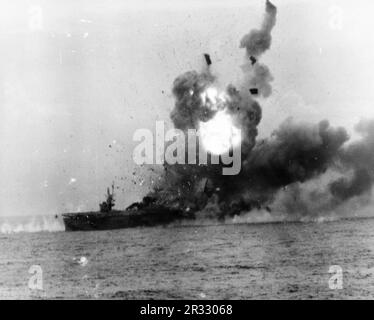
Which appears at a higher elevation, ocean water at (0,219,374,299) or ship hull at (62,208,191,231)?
ship hull at (62,208,191,231)

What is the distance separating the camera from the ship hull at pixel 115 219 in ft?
360

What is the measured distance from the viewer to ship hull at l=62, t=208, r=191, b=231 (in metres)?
110

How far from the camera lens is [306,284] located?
116ft

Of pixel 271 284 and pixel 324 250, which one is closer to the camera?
pixel 271 284

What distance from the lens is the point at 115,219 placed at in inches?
4377

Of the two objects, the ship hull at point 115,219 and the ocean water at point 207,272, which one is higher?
the ship hull at point 115,219

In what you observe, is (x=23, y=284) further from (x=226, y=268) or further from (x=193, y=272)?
(x=226, y=268)

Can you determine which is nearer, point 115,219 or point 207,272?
point 207,272

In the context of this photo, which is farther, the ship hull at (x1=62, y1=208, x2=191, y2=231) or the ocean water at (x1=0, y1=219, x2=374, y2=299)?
the ship hull at (x1=62, y1=208, x2=191, y2=231)

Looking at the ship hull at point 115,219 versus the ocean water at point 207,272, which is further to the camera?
the ship hull at point 115,219
